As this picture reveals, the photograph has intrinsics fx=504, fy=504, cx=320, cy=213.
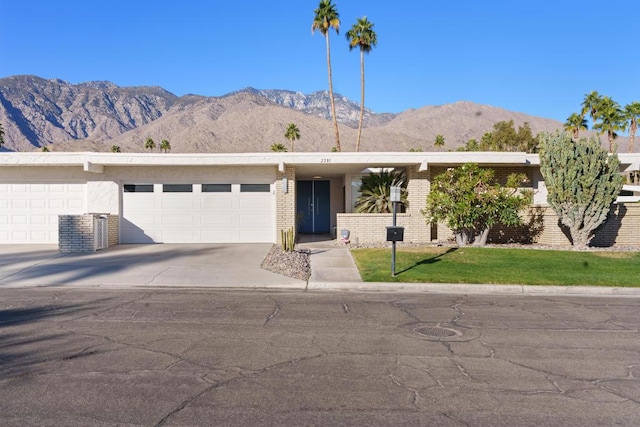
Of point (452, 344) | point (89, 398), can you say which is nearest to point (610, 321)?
point (452, 344)

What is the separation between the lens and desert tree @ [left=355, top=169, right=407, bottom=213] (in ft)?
65.2

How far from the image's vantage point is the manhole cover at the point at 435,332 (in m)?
7.39

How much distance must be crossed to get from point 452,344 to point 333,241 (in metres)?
13.7

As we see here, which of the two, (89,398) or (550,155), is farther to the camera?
(550,155)

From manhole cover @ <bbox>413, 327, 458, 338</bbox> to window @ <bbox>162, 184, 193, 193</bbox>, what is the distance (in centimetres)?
1394

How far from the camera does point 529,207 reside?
19.2m

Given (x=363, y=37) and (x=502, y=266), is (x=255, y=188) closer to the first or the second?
(x=502, y=266)

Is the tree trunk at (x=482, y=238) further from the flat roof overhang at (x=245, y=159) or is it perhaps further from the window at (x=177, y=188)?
the window at (x=177, y=188)

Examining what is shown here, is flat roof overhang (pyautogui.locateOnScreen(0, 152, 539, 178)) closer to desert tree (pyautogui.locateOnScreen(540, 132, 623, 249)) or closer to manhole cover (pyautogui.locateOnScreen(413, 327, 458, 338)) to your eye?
desert tree (pyautogui.locateOnScreen(540, 132, 623, 249))

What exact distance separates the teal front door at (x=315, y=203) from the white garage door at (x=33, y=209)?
10294mm

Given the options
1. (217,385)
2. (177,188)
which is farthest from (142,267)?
(217,385)

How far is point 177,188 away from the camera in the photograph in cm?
1970

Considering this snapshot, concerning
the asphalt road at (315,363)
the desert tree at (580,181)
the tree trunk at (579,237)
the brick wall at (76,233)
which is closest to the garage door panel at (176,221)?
the brick wall at (76,233)

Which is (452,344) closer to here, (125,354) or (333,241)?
(125,354)
